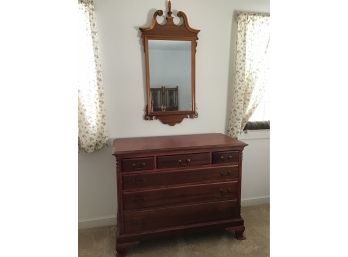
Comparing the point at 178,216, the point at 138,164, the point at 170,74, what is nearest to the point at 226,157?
the point at 178,216

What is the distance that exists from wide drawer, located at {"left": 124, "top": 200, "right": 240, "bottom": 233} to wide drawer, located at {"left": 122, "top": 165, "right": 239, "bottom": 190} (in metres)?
0.21

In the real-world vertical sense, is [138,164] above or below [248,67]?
below

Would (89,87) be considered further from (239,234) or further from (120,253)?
(239,234)

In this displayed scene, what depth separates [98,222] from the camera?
8.08 feet

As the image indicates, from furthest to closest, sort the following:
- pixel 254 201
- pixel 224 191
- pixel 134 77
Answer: pixel 254 201, pixel 134 77, pixel 224 191

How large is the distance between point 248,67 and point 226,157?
103cm

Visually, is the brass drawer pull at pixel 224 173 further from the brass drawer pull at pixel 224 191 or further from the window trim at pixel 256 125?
the window trim at pixel 256 125

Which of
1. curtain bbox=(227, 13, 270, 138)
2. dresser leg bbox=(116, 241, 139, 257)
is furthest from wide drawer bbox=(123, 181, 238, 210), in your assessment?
curtain bbox=(227, 13, 270, 138)

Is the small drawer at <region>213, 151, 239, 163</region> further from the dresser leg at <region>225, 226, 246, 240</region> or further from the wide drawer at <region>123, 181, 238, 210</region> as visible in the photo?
the dresser leg at <region>225, 226, 246, 240</region>

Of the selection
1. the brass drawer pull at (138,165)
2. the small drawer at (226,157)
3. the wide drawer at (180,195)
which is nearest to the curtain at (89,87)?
the brass drawer pull at (138,165)

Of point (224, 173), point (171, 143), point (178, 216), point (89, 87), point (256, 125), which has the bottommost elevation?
point (178, 216)
